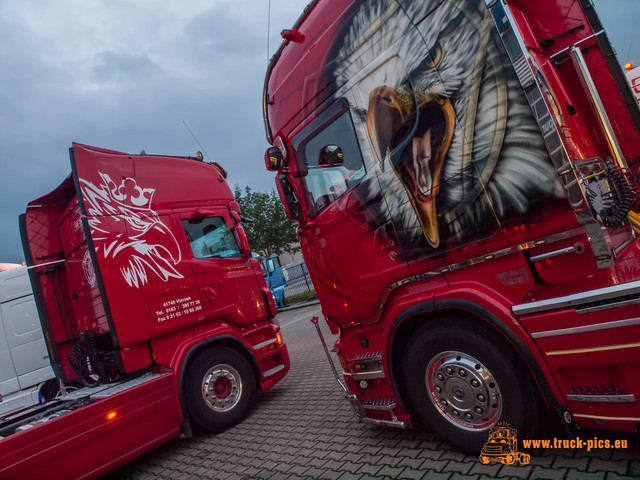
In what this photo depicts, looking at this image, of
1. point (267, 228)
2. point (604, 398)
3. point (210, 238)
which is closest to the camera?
point (604, 398)

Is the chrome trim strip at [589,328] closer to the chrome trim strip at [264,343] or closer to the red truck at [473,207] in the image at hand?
the red truck at [473,207]

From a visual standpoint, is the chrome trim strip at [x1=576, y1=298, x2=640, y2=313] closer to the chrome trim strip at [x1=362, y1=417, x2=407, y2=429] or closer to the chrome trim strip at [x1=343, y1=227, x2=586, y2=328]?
the chrome trim strip at [x1=343, y1=227, x2=586, y2=328]

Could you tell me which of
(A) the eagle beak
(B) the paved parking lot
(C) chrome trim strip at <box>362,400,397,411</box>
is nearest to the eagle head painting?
(A) the eagle beak

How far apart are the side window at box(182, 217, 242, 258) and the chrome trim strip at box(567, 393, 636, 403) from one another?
4.32 m

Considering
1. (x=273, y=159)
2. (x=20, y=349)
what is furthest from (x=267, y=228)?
(x=273, y=159)

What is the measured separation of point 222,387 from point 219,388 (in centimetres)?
A: 5

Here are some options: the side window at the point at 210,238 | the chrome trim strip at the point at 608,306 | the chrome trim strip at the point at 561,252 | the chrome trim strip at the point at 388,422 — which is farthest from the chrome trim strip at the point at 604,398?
the side window at the point at 210,238

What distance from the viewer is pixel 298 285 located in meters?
20.1

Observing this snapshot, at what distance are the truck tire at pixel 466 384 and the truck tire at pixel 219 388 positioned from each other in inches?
107

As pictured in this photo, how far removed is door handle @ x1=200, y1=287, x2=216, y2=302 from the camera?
4959 millimetres

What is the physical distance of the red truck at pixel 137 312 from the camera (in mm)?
3764

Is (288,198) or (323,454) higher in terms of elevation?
(288,198)

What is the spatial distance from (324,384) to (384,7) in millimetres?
4755

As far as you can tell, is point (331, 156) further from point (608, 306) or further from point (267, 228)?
point (267, 228)
